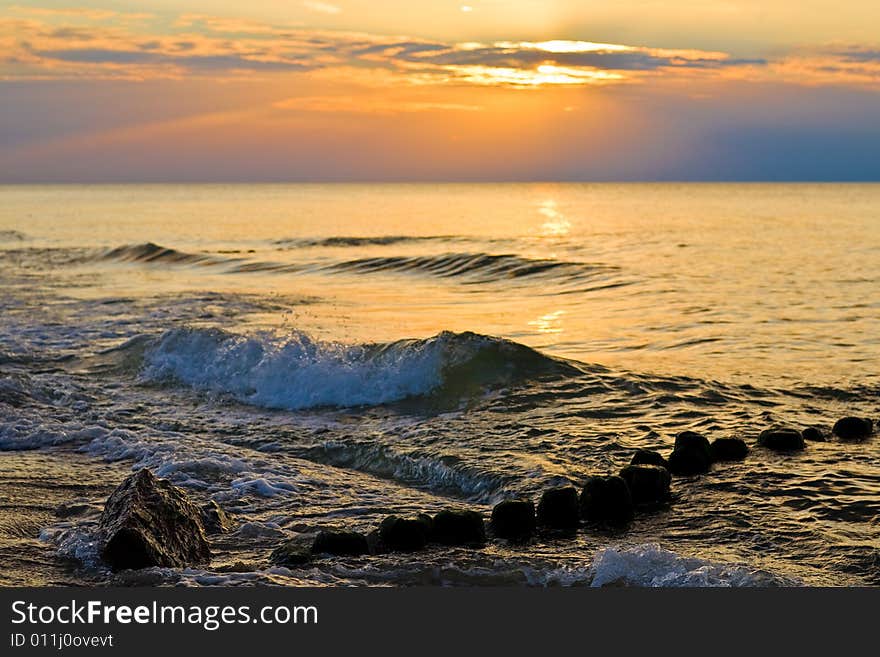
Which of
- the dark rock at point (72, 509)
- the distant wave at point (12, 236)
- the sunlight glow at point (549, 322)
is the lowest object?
the distant wave at point (12, 236)

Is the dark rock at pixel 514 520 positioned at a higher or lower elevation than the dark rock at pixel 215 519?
higher

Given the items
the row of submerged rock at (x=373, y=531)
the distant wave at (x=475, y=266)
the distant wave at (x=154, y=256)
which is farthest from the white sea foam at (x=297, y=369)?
the distant wave at (x=154, y=256)

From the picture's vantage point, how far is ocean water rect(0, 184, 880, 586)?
7.46 metres

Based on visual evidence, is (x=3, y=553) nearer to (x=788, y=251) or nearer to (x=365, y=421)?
(x=365, y=421)

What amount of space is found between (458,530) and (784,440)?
4.35 metres

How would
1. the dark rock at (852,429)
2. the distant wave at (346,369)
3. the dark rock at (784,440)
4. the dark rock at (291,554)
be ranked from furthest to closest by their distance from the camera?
the distant wave at (346,369)
the dark rock at (852,429)
the dark rock at (784,440)
the dark rock at (291,554)

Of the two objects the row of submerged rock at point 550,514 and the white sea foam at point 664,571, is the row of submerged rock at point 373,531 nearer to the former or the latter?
the row of submerged rock at point 550,514

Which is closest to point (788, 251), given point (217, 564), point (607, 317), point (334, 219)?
point (607, 317)

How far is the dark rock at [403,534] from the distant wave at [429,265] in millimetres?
22394

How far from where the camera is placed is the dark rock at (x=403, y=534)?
24.8 feet

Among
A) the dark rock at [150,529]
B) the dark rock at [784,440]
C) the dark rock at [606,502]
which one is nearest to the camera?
the dark rock at [150,529]

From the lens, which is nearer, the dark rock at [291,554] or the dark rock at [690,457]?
the dark rock at [291,554]

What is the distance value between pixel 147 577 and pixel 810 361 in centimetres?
1129

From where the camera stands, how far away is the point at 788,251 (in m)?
37.1
